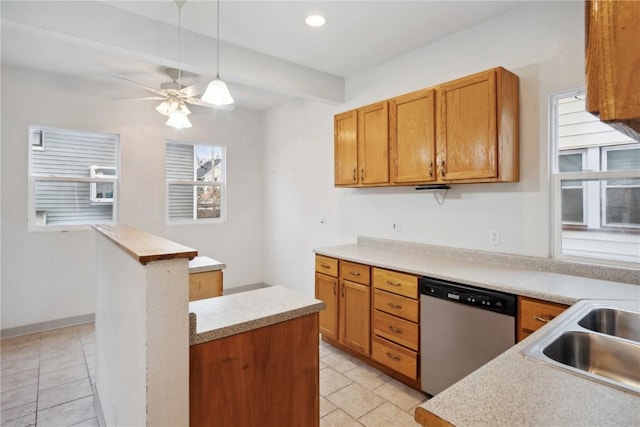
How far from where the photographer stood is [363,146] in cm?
323

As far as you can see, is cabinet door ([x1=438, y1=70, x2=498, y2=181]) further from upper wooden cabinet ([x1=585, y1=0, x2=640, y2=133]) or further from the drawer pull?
upper wooden cabinet ([x1=585, y1=0, x2=640, y2=133])

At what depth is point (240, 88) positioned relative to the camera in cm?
415

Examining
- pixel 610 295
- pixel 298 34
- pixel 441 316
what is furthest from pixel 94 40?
pixel 610 295

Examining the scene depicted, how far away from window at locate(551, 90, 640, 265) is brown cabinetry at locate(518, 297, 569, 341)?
70cm

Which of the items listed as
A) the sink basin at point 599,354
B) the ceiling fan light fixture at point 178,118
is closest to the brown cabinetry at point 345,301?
the sink basin at point 599,354

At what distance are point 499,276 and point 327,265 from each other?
1.50m

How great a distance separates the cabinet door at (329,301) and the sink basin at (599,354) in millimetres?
2056

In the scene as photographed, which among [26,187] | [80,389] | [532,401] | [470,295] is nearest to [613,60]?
[532,401]

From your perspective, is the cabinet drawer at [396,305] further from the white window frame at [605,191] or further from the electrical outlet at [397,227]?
the white window frame at [605,191]

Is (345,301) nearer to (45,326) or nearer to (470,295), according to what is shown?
(470,295)

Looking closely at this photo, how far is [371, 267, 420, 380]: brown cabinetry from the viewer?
7.98 feet

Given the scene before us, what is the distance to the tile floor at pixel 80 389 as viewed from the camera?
2221 mm

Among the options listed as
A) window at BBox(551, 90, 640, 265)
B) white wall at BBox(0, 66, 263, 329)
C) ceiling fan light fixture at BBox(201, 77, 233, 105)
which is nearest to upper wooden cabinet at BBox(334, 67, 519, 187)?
window at BBox(551, 90, 640, 265)

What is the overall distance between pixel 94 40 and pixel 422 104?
2.47 metres
